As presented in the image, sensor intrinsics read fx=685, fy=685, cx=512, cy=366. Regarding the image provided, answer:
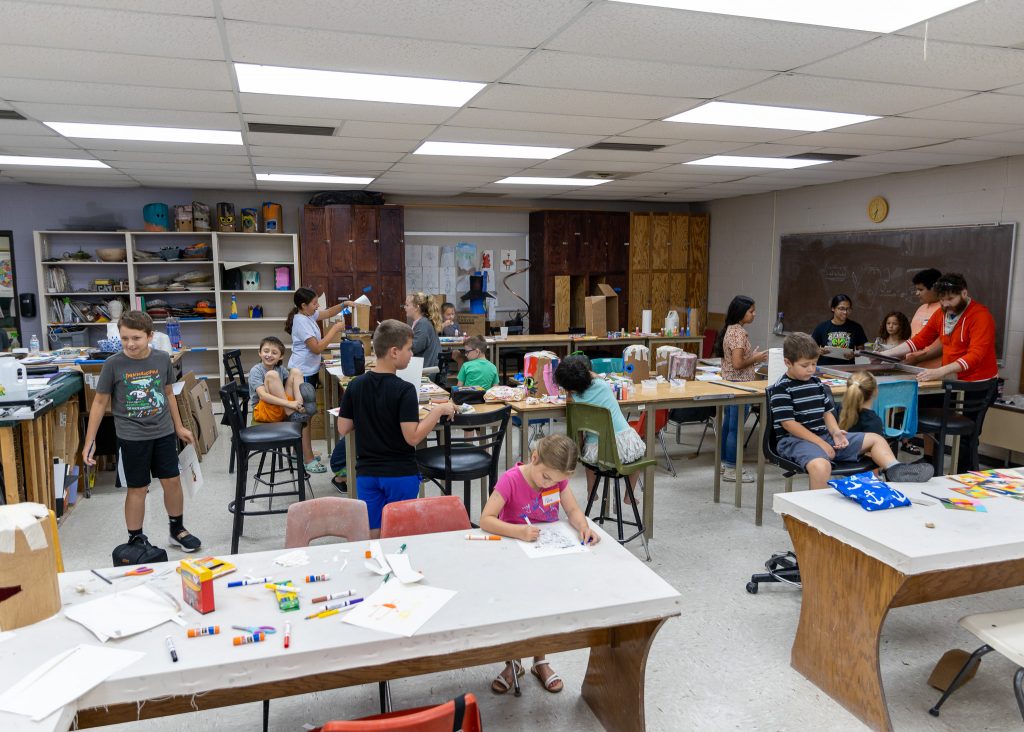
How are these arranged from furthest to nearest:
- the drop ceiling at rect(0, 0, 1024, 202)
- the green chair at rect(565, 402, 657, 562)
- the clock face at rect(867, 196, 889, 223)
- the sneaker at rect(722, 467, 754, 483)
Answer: the clock face at rect(867, 196, 889, 223) → the sneaker at rect(722, 467, 754, 483) → the green chair at rect(565, 402, 657, 562) → the drop ceiling at rect(0, 0, 1024, 202)

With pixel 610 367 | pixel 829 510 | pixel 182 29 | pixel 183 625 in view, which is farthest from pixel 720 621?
pixel 182 29

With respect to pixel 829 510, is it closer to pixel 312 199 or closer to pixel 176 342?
pixel 176 342

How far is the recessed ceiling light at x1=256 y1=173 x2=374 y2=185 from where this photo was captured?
7.04 m

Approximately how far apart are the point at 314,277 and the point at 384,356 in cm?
576

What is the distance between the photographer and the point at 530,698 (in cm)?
268

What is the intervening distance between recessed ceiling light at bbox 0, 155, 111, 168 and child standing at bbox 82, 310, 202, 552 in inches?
126

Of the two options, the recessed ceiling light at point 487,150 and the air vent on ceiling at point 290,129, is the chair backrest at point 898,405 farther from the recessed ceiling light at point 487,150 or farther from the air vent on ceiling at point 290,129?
the air vent on ceiling at point 290,129

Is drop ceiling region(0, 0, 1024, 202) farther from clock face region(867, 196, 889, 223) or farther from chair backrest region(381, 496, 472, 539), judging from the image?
chair backrest region(381, 496, 472, 539)

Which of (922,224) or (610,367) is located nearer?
(610,367)

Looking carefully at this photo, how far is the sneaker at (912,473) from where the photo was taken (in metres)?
3.10

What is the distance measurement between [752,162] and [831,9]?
3905 millimetres

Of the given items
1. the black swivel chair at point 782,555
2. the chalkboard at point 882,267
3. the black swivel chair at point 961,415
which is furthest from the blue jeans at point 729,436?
the chalkboard at point 882,267

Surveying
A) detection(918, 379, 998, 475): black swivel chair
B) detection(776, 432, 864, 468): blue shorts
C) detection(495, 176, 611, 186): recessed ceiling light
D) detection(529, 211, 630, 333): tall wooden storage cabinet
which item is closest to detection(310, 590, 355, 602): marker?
detection(776, 432, 864, 468): blue shorts

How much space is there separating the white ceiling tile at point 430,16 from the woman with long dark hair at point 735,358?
10.4 ft
